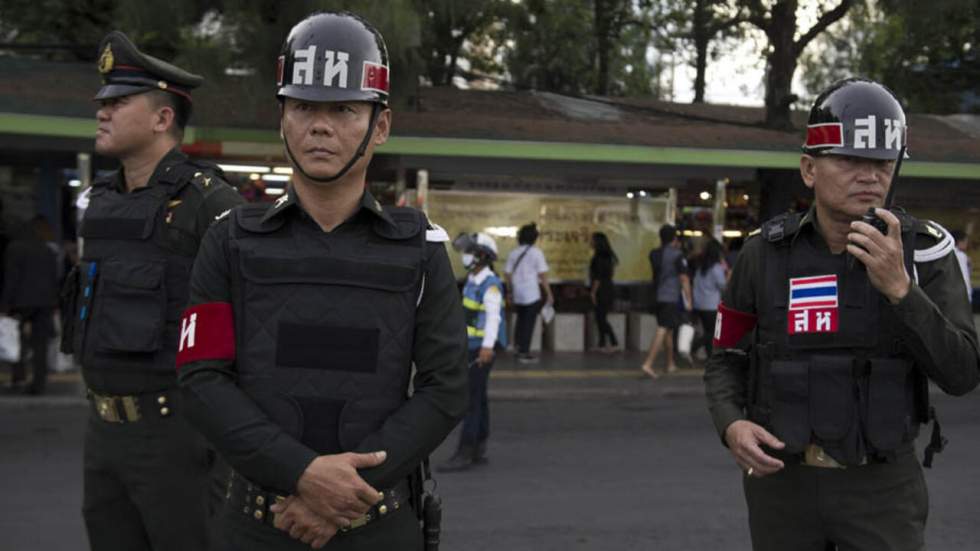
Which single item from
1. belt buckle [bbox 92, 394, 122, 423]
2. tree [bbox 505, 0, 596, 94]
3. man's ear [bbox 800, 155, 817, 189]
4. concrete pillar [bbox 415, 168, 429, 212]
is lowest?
belt buckle [bbox 92, 394, 122, 423]

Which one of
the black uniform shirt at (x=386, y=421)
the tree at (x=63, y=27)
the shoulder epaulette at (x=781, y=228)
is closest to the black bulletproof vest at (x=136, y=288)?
the black uniform shirt at (x=386, y=421)

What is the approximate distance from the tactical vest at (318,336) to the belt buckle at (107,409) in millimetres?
1131

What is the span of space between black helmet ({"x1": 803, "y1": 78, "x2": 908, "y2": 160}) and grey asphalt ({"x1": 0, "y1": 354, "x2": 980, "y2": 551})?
10.9 ft

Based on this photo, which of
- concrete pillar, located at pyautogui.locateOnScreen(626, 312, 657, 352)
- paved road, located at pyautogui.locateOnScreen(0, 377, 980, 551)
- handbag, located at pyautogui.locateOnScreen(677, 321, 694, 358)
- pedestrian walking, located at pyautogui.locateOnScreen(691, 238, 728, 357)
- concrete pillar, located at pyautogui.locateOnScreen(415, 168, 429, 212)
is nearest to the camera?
paved road, located at pyautogui.locateOnScreen(0, 377, 980, 551)

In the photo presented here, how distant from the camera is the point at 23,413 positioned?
32.3 ft

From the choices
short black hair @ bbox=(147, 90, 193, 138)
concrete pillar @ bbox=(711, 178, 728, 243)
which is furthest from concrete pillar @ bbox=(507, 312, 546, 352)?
short black hair @ bbox=(147, 90, 193, 138)

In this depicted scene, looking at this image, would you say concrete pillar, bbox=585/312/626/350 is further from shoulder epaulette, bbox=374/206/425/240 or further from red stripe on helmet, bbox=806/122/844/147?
shoulder epaulette, bbox=374/206/425/240

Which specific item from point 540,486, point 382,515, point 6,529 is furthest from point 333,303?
point 540,486

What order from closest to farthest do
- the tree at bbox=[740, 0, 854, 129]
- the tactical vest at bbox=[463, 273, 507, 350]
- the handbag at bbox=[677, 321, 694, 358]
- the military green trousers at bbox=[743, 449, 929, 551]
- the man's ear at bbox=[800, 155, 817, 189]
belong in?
the military green trousers at bbox=[743, 449, 929, 551], the man's ear at bbox=[800, 155, 817, 189], the tactical vest at bbox=[463, 273, 507, 350], the handbag at bbox=[677, 321, 694, 358], the tree at bbox=[740, 0, 854, 129]

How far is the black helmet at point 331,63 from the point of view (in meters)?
2.36

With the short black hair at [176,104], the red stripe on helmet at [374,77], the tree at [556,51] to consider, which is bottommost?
the red stripe on helmet at [374,77]

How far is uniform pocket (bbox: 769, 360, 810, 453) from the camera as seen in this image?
9.47 ft

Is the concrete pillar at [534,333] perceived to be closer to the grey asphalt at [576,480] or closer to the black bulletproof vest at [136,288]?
the grey asphalt at [576,480]

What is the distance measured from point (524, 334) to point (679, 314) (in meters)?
2.17
